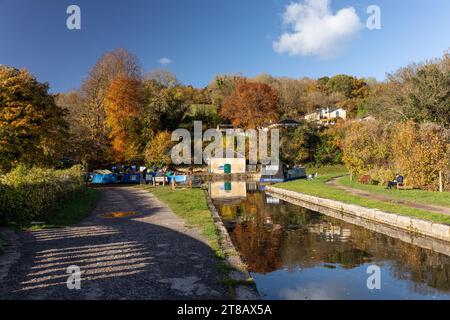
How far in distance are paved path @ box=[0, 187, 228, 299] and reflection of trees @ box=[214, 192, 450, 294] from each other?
1.80 meters

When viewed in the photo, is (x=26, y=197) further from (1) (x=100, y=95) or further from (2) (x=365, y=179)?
(1) (x=100, y=95)

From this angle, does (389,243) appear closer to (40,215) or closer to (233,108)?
(40,215)

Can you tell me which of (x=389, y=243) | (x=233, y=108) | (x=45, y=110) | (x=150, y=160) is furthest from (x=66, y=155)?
(x=389, y=243)

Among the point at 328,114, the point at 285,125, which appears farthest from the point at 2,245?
the point at 328,114

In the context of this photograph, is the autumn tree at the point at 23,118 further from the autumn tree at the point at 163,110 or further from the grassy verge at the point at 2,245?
the autumn tree at the point at 163,110

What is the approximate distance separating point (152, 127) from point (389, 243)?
40.1 metres

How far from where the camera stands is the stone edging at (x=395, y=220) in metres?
10.7

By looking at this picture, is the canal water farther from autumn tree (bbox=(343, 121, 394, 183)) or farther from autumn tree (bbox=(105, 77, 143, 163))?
autumn tree (bbox=(105, 77, 143, 163))

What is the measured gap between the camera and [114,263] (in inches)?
289

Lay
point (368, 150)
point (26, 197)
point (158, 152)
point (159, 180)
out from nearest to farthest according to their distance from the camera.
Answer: point (26, 197) → point (368, 150) → point (159, 180) → point (158, 152)

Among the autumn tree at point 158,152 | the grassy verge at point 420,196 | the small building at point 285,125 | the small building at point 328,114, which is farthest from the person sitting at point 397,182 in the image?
the small building at point 328,114

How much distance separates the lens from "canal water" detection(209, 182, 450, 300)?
23.3ft

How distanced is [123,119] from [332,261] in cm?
3700

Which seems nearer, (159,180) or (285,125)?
(159,180)
